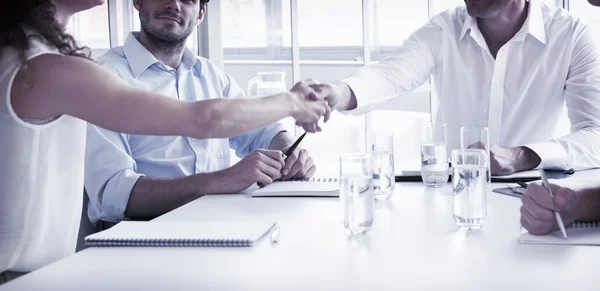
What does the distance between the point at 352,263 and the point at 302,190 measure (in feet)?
2.51

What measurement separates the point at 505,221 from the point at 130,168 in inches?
45.5

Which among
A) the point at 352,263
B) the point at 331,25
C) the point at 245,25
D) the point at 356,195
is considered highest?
the point at 331,25

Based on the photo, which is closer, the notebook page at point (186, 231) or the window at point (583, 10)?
the notebook page at point (186, 231)

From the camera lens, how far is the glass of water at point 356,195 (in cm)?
155

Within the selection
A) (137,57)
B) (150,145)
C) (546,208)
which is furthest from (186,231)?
(137,57)

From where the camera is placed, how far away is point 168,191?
2170 millimetres

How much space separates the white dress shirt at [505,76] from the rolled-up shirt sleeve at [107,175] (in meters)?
0.93

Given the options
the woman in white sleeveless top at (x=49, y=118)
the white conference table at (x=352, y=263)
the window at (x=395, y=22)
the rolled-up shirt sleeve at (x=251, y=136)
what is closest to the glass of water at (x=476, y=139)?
the white conference table at (x=352, y=263)

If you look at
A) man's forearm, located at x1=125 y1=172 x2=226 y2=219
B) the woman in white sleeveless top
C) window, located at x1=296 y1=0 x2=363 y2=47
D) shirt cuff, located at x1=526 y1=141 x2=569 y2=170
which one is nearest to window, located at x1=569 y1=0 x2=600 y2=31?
shirt cuff, located at x1=526 y1=141 x2=569 y2=170

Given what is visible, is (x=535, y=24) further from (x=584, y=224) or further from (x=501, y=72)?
(x=584, y=224)

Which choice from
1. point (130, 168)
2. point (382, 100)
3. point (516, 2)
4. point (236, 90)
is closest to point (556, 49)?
point (516, 2)

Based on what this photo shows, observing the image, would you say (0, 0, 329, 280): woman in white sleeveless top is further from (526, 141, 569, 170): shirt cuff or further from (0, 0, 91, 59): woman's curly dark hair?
→ (526, 141, 569, 170): shirt cuff

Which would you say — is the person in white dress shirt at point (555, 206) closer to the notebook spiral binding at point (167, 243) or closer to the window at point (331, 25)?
the notebook spiral binding at point (167, 243)

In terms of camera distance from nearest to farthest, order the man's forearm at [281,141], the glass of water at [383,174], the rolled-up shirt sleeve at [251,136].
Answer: the glass of water at [383,174], the man's forearm at [281,141], the rolled-up shirt sleeve at [251,136]
